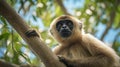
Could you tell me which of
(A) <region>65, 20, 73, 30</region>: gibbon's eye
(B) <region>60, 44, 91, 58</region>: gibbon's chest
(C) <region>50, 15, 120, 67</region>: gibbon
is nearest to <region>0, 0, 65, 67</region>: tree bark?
(C) <region>50, 15, 120, 67</region>: gibbon

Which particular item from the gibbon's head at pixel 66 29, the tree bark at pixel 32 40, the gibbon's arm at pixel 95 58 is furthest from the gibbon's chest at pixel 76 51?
the tree bark at pixel 32 40

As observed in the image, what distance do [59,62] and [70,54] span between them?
214 cm

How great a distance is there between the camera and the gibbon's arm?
22.9 feet

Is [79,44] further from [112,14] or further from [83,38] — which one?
[112,14]

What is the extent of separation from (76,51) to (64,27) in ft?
2.79

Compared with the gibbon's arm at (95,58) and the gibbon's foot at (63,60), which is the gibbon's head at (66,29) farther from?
the gibbon's foot at (63,60)

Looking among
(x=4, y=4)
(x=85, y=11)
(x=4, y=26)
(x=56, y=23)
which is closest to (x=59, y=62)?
(x=4, y=4)

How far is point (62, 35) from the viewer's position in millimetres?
8453

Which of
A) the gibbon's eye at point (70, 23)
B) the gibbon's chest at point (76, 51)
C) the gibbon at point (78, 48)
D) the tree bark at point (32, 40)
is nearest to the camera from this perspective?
the tree bark at point (32, 40)

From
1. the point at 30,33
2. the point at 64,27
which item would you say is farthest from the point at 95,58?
the point at 30,33

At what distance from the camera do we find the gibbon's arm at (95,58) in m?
6.98

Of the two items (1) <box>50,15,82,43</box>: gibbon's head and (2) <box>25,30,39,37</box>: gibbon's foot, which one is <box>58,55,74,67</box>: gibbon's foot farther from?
(1) <box>50,15,82,43</box>: gibbon's head

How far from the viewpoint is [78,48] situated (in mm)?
7992

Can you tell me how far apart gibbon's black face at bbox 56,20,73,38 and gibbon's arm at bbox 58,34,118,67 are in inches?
26.9
